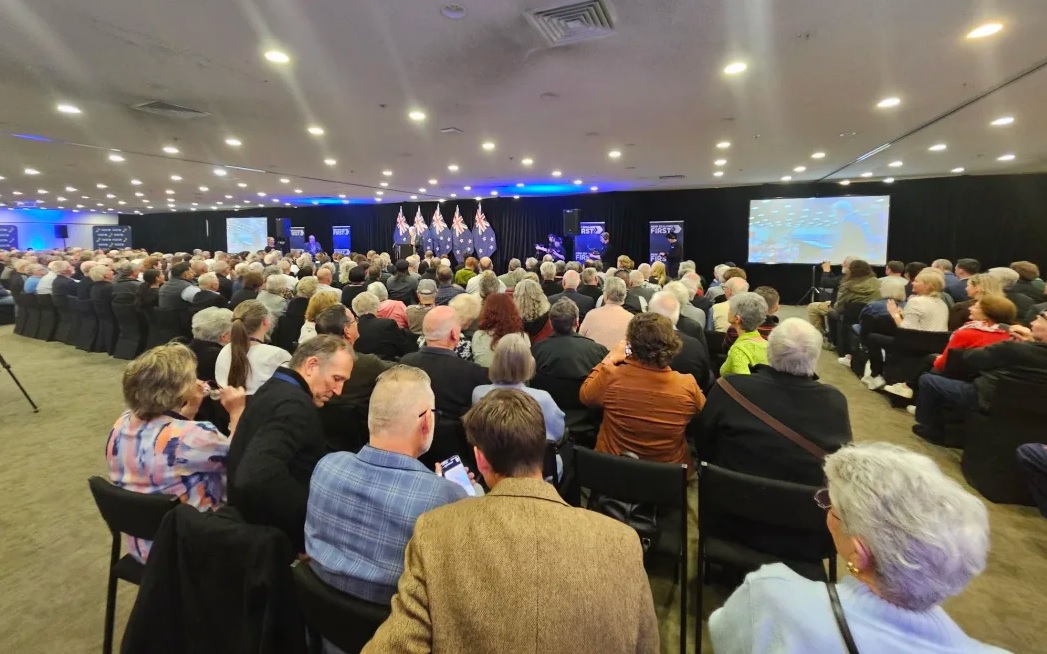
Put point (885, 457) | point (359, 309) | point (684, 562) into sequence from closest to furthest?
point (885, 457) → point (684, 562) → point (359, 309)

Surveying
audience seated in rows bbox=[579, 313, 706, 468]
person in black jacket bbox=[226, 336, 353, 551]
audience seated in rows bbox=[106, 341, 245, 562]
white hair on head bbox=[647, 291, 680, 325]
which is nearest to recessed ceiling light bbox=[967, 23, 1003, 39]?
white hair on head bbox=[647, 291, 680, 325]

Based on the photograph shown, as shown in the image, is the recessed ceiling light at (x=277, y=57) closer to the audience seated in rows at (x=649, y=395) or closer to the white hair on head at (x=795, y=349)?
the audience seated in rows at (x=649, y=395)

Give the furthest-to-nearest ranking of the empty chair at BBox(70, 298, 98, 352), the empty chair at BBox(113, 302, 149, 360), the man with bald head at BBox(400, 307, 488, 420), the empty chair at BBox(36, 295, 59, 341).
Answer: the empty chair at BBox(36, 295, 59, 341), the empty chair at BBox(70, 298, 98, 352), the empty chair at BBox(113, 302, 149, 360), the man with bald head at BBox(400, 307, 488, 420)

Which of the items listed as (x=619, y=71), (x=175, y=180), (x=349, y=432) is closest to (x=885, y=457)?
(x=349, y=432)

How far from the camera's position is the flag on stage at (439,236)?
57.7 feet

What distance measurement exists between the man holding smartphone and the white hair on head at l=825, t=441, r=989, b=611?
918 millimetres

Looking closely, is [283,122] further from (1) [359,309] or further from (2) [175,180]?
(2) [175,180]

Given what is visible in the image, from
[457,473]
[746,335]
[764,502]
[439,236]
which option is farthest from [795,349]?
[439,236]

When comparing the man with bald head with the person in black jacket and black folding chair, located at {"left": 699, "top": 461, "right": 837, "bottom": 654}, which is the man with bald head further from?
black folding chair, located at {"left": 699, "top": 461, "right": 837, "bottom": 654}

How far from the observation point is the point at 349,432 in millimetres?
2713

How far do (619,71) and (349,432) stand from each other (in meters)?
3.72

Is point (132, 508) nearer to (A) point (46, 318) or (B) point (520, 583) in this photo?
(B) point (520, 583)

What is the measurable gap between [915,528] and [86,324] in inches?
415

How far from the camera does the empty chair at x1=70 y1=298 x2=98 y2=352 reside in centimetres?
786
